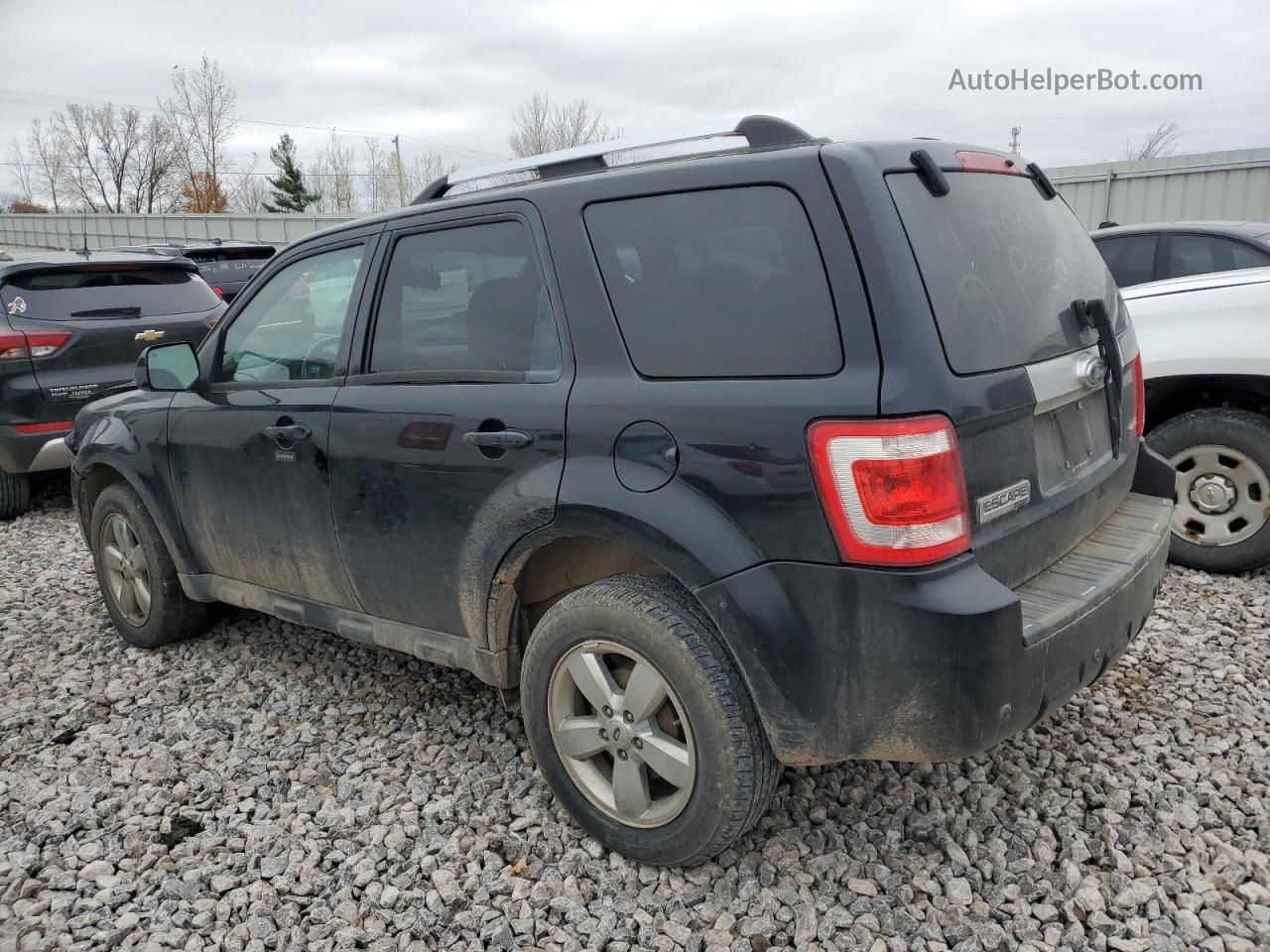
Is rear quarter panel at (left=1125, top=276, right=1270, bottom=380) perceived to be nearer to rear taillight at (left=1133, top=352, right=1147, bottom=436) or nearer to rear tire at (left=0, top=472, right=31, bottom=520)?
rear taillight at (left=1133, top=352, right=1147, bottom=436)

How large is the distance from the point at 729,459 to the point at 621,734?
85cm

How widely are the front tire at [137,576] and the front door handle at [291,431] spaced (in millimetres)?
1184

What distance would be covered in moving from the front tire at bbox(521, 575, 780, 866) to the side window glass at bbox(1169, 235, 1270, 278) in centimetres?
456

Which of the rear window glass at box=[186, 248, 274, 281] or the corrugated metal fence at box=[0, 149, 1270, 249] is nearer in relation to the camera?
Result: the rear window glass at box=[186, 248, 274, 281]

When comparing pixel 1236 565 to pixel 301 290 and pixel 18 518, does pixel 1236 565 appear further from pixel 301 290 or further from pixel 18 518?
pixel 18 518

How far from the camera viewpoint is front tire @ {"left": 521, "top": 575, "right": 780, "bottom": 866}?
2379 mm

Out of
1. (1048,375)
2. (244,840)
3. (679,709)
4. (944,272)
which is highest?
(944,272)

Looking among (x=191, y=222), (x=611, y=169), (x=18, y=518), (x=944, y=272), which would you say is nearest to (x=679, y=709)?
(x=944, y=272)

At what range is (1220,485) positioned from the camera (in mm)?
4484

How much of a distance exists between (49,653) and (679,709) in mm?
3527

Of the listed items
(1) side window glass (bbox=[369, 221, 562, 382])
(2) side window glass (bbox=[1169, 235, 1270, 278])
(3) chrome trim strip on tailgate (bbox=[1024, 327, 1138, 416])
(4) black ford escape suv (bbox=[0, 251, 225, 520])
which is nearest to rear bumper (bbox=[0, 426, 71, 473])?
(4) black ford escape suv (bbox=[0, 251, 225, 520])

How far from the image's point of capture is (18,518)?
6.93 m

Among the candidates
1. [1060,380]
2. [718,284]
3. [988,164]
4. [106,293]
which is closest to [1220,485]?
[1060,380]

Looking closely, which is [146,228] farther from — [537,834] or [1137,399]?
[1137,399]
